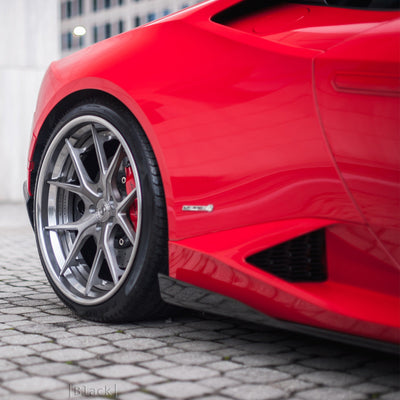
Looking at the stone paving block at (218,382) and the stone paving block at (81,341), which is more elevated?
the stone paving block at (218,382)

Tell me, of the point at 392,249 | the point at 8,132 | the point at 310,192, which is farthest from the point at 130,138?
the point at 8,132

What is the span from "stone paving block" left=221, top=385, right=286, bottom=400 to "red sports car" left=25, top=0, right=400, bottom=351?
0.79 ft

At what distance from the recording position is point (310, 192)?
2334 mm

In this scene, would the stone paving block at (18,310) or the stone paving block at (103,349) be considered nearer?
the stone paving block at (103,349)

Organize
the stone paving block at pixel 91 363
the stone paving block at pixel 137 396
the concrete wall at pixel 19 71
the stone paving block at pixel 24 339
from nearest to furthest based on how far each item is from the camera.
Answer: the stone paving block at pixel 137 396
the stone paving block at pixel 91 363
the stone paving block at pixel 24 339
the concrete wall at pixel 19 71

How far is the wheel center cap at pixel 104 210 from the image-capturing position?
3148 mm

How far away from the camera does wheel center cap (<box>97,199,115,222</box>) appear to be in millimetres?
3148

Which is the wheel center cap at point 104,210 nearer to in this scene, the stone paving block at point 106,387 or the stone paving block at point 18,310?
the stone paving block at point 18,310

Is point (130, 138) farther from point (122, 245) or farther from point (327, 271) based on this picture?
point (327, 271)

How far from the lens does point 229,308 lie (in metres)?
2.56

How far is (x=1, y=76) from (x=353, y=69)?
39.0 feet

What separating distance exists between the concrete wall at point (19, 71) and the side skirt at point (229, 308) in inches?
423

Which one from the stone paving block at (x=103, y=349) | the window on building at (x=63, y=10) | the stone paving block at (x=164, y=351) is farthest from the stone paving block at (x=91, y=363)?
the window on building at (x=63, y=10)

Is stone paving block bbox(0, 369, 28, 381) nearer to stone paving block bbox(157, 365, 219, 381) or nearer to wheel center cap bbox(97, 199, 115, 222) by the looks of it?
stone paving block bbox(157, 365, 219, 381)
